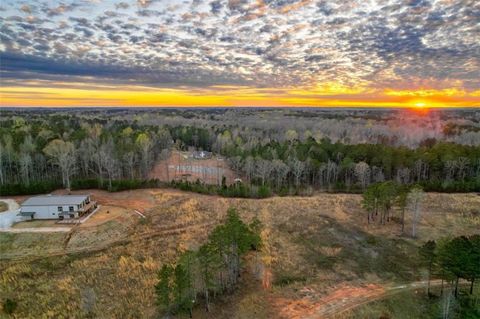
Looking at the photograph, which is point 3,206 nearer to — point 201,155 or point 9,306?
point 9,306

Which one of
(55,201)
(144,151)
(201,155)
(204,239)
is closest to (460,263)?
(204,239)

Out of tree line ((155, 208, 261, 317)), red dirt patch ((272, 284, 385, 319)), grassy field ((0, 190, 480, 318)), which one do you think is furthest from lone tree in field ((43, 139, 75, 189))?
red dirt patch ((272, 284, 385, 319))

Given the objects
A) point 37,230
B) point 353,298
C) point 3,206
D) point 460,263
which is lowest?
point 353,298

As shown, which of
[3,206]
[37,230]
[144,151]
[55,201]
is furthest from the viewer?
[144,151]

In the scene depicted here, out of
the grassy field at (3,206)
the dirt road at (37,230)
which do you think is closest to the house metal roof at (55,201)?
the dirt road at (37,230)

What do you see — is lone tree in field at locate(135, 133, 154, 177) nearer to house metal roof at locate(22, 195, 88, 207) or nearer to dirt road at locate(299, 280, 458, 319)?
house metal roof at locate(22, 195, 88, 207)

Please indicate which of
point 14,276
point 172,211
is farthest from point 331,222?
point 14,276
